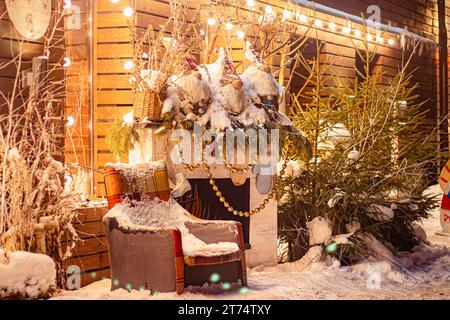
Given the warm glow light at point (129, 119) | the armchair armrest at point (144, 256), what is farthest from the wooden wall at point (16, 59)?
the armchair armrest at point (144, 256)

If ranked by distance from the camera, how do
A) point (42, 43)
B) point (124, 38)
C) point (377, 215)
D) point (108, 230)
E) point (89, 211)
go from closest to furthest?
point (108, 230)
point (89, 211)
point (42, 43)
point (377, 215)
point (124, 38)

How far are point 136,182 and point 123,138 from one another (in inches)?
31.2

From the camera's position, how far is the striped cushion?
660 cm

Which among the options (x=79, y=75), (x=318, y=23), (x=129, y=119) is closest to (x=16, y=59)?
(x=129, y=119)

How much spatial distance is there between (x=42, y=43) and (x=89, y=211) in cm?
189

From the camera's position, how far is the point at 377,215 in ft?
27.7

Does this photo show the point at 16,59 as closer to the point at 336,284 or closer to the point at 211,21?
the point at 211,21

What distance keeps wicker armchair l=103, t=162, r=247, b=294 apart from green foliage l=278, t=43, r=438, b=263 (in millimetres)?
1726

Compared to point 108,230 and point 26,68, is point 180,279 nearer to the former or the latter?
point 108,230

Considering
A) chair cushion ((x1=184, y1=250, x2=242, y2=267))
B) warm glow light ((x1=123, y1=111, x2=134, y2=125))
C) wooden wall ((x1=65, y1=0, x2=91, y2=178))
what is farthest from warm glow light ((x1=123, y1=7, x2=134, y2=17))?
chair cushion ((x1=184, y1=250, x2=242, y2=267))

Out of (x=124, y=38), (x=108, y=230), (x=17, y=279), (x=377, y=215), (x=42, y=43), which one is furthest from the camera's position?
(x=124, y=38)
